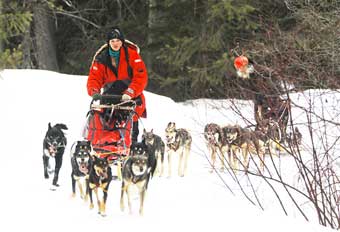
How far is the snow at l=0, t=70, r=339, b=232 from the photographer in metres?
6.79

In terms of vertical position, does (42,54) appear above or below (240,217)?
above

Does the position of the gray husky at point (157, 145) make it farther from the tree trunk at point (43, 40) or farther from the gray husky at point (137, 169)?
the tree trunk at point (43, 40)

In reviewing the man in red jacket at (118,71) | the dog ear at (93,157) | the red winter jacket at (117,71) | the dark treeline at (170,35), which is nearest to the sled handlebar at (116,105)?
the man in red jacket at (118,71)

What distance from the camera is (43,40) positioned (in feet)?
68.0

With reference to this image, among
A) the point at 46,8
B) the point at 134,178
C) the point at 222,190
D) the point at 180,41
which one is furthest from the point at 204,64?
the point at 134,178

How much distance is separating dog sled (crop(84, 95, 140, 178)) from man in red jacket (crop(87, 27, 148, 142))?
0.92 ft

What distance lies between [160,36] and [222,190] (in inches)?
451

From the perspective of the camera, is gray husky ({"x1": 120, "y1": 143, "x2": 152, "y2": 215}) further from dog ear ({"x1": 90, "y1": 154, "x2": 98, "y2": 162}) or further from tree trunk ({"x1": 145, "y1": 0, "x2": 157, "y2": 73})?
tree trunk ({"x1": 145, "y1": 0, "x2": 157, "y2": 73})

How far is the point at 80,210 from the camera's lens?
7453mm

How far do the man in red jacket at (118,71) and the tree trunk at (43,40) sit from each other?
11.4 meters

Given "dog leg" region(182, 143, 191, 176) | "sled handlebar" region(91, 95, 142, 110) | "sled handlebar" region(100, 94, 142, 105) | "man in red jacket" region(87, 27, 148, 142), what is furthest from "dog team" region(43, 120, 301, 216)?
"man in red jacket" region(87, 27, 148, 142)

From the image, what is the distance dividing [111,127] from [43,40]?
13.3m

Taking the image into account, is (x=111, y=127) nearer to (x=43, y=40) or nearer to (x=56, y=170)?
(x=56, y=170)

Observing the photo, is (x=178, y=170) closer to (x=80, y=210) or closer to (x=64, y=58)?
(x=80, y=210)
